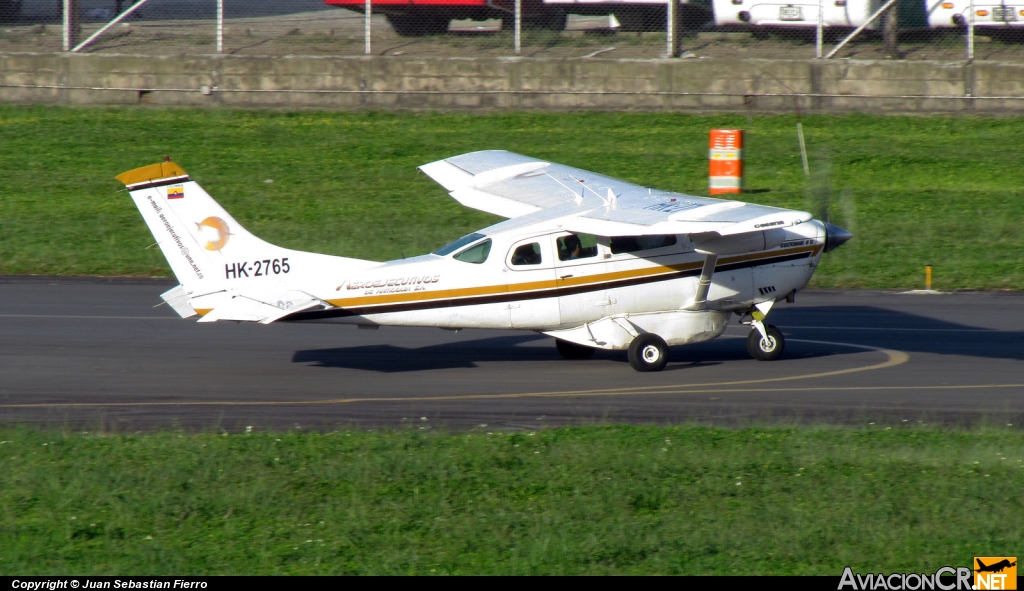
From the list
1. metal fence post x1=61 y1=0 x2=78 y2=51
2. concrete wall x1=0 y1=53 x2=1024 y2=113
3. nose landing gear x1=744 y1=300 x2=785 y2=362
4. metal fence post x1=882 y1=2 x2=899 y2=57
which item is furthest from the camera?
metal fence post x1=61 y1=0 x2=78 y2=51

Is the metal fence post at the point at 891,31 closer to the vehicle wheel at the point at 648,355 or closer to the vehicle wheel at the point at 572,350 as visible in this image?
the vehicle wheel at the point at 572,350

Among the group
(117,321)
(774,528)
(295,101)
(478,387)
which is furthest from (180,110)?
(774,528)

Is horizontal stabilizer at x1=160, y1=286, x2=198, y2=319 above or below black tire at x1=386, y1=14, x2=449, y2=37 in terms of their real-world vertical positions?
below

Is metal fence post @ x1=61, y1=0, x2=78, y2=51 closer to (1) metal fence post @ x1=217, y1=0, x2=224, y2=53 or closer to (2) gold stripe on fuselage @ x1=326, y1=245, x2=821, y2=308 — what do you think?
(1) metal fence post @ x1=217, y1=0, x2=224, y2=53

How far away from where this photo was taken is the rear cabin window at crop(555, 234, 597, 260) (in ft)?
48.4

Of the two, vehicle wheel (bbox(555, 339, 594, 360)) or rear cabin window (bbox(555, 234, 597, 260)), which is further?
vehicle wheel (bbox(555, 339, 594, 360))

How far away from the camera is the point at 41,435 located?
10.9 meters

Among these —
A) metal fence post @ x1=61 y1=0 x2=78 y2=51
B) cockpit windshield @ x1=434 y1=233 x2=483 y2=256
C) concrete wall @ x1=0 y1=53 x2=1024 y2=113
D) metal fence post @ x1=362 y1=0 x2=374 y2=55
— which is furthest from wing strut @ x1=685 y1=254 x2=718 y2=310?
metal fence post @ x1=61 y1=0 x2=78 y2=51

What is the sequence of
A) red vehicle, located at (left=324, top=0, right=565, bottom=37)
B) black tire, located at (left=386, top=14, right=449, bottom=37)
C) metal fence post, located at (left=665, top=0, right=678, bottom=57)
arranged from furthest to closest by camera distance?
black tire, located at (left=386, top=14, right=449, bottom=37) → red vehicle, located at (left=324, top=0, right=565, bottom=37) → metal fence post, located at (left=665, top=0, right=678, bottom=57)

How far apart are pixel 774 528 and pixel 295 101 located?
26.0 metres

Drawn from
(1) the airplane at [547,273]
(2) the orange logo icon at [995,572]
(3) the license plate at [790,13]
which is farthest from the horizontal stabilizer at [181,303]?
(3) the license plate at [790,13]

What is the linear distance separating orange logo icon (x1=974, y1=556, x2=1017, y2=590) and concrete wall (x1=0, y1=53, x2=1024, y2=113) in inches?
Result: 957

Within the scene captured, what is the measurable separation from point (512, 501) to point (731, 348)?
855cm

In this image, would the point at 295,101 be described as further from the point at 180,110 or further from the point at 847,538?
the point at 847,538
